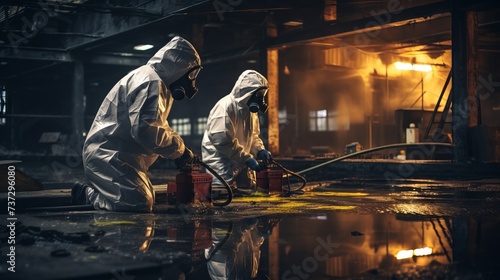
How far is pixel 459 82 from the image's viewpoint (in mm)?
11242

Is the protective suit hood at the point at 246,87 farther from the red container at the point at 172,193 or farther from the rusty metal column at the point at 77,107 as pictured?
the rusty metal column at the point at 77,107

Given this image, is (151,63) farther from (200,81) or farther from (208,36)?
(200,81)

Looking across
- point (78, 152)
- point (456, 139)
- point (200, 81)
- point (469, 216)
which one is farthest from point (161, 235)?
point (200, 81)

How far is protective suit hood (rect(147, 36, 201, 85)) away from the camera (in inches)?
262

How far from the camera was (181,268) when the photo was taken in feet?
12.7

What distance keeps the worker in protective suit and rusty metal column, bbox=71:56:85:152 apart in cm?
1058

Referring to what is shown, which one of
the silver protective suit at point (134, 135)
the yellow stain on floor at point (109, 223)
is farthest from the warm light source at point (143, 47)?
the yellow stain on floor at point (109, 223)

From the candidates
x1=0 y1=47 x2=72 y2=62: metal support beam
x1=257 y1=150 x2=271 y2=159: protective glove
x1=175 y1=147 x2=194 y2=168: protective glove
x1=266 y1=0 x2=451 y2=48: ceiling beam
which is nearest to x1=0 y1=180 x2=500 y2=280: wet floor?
x1=175 y1=147 x2=194 y2=168: protective glove

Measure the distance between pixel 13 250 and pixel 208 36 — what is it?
13.2m

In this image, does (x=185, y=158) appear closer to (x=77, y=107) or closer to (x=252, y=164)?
(x=252, y=164)

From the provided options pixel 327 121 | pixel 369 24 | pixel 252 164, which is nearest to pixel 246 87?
pixel 252 164

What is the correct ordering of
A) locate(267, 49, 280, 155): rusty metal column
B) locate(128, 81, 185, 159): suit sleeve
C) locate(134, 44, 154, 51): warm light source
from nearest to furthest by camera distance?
locate(128, 81, 185, 159): suit sleeve
locate(267, 49, 280, 155): rusty metal column
locate(134, 44, 154, 51): warm light source

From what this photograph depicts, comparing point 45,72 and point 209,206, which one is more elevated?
point 45,72

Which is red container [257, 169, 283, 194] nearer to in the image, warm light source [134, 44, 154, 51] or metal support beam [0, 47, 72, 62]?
warm light source [134, 44, 154, 51]
